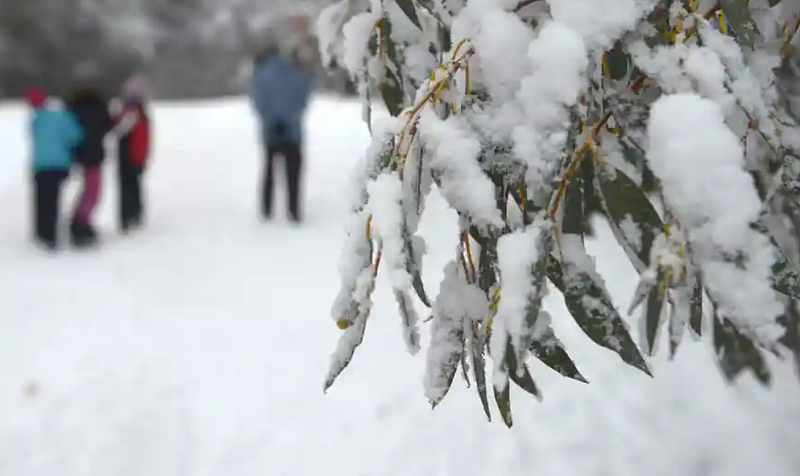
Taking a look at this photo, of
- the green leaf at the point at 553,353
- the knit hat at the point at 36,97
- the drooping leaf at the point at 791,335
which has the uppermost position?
the knit hat at the point at 36,97

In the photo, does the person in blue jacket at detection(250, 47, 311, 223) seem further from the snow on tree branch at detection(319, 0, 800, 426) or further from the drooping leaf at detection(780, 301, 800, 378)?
the drooping leaf at detection(780, 301, 800, 378)

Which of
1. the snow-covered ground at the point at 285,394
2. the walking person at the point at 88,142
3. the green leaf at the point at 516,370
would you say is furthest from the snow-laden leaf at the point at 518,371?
the walking person at the point at 88,142

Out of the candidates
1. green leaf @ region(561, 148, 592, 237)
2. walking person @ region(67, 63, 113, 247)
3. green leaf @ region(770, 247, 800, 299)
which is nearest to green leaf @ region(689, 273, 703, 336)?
green leaf @ region(770, 247, 800, 299)

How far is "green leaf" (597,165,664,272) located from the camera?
117cm

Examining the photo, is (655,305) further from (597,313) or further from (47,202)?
(47,202)

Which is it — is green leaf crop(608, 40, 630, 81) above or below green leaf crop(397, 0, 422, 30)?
below

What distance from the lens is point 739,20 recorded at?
1210mm

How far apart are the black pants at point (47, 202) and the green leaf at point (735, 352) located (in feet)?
19.5

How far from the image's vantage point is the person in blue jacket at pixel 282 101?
6.66 meters

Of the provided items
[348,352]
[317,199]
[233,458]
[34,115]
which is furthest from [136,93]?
[348,352]

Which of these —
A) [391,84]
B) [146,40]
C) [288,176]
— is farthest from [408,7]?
[146,40]

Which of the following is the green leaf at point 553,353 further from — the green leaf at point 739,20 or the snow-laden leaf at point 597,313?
the green leaf at point 739,20

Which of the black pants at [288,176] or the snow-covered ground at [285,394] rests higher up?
the black pants at [288,176]

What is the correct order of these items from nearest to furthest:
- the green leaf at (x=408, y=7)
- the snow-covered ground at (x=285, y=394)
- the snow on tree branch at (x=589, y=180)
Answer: the snow on tree branch at (x=589, y=180), the green leaf at (x=408, y=7), the snow-covered ground at (x=285, y=394)
